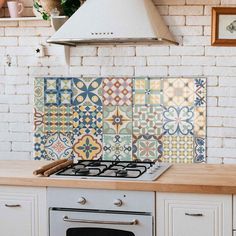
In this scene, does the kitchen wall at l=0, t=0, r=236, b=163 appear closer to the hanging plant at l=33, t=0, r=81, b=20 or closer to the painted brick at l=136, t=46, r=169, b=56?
the painted brick at l=136, t=46, r=169, b=56

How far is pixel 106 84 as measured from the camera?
12.3 ft

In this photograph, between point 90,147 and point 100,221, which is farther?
point 90,147

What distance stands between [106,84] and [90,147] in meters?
0.44

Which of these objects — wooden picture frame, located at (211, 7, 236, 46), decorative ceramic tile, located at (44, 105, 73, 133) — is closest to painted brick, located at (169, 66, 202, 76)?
wooden picture frame, located at (211, 7, 236, 46)

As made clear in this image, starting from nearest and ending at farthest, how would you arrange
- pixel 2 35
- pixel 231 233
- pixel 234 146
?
pixel 231 233 → pixel 234 146 → pixel 2 35

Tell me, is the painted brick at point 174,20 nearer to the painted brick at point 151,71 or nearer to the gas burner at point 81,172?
the painted brick at point 151,71

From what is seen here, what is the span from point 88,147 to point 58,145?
0.68 feet

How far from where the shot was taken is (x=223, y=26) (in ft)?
11.7

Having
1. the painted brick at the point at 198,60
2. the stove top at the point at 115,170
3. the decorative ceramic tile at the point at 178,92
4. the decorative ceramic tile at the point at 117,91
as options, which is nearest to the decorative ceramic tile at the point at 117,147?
the stove top at the point at 115,170

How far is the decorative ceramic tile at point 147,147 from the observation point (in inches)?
146

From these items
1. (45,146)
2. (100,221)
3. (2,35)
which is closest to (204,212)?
(100,221)

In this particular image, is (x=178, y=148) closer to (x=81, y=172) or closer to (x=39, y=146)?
(x=81, y=172)

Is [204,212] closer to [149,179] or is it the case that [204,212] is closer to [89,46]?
[149,179]

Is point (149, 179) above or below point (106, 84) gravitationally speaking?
below
